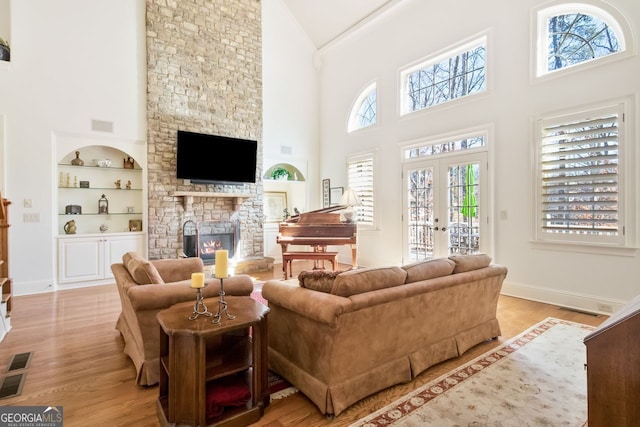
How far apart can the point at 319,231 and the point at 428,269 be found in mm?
3279

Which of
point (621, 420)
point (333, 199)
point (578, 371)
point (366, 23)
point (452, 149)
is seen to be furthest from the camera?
point (333, 199)

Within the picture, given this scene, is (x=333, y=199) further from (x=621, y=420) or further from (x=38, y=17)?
(x=621, y=420)

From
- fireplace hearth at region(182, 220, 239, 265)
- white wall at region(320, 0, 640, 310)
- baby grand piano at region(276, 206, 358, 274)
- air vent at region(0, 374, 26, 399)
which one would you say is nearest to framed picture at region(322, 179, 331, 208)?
white wall at region(320, 0, 640, 310)

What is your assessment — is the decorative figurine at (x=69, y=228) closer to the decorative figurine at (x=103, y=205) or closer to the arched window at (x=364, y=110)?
the decorative figurine at (x=103, y=205)

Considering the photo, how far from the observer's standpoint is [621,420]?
4.09 feet

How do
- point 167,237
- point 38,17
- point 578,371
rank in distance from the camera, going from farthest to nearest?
point 167,237 → point 38,17 → point 578,371

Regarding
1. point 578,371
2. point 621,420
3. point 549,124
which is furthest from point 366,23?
point 621,420

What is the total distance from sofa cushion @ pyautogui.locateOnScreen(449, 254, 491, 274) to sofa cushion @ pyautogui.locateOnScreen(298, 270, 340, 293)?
119cm

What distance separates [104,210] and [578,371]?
6.82 metres

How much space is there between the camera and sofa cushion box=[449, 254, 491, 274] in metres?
2.81

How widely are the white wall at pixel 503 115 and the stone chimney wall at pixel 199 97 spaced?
2312 millimetres

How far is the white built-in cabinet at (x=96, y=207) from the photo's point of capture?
17.6 ft

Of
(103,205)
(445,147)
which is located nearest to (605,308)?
(445,147)

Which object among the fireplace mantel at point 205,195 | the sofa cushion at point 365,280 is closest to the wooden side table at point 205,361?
the sofa cushion at point 365,280
